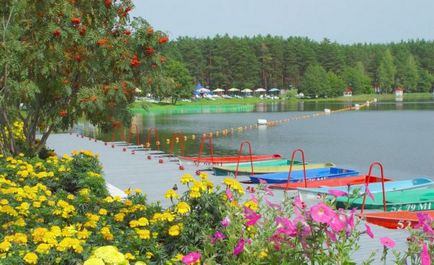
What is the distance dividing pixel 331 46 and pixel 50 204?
465 feet

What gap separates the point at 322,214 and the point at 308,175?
54.2ft

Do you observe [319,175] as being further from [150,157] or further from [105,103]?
[105,103]

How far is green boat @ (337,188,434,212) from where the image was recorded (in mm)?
13633

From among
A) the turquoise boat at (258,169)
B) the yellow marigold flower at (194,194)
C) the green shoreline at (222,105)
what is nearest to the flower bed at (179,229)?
the yellow marigold flower at (194,194)

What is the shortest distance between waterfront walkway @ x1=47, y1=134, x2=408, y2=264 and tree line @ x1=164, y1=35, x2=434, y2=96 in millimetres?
100246

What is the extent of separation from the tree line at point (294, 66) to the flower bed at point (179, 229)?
118 meters

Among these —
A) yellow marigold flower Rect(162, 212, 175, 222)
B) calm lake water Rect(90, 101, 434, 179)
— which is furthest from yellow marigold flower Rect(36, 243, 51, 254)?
calm lake water Rect(90, 101, 434, 179)

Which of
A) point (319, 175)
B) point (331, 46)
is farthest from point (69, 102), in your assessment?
point (331, 46)

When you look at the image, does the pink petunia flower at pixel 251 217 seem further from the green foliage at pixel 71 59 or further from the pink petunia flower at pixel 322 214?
the green foliage at pixel 71 59

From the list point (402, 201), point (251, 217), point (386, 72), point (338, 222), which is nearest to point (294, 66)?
point (386, 72)

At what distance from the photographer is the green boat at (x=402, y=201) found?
44.7 feet

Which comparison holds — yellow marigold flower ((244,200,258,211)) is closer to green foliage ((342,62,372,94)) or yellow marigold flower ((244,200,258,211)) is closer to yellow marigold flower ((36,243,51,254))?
yellow marigold flower ((36,243,51,254))

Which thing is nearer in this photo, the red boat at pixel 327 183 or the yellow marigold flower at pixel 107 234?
the yellow marigold flower at pixel 107 234

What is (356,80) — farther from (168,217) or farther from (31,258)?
(31,258)
